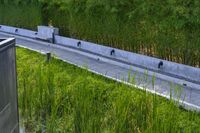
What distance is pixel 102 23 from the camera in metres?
8.09

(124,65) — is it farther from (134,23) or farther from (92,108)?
(92,108)

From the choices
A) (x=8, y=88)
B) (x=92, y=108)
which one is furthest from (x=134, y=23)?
(x=8, y=88)

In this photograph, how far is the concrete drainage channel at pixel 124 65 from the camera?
211 inches

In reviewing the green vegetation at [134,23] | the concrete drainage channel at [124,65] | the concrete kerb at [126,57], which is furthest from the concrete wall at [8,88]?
the green vegetation at [134,23]

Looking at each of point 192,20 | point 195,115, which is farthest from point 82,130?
point 192,20

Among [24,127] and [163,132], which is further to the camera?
[24,127]

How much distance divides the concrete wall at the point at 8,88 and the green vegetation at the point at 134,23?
3.23m

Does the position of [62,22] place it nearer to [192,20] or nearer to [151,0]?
[151,0]

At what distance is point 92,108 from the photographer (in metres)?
4.29

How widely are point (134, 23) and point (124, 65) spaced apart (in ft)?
2.95

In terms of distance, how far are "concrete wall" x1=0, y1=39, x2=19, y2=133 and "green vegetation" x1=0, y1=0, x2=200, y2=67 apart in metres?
3.23

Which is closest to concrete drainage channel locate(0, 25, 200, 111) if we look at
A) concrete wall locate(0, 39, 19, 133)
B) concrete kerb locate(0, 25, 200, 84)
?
concrete kerb locate(0, 25, 200, 84)

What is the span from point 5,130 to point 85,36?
5669 millimetres

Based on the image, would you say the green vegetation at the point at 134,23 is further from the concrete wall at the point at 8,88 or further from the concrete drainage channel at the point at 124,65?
the concrete wall at the point at 8,88
